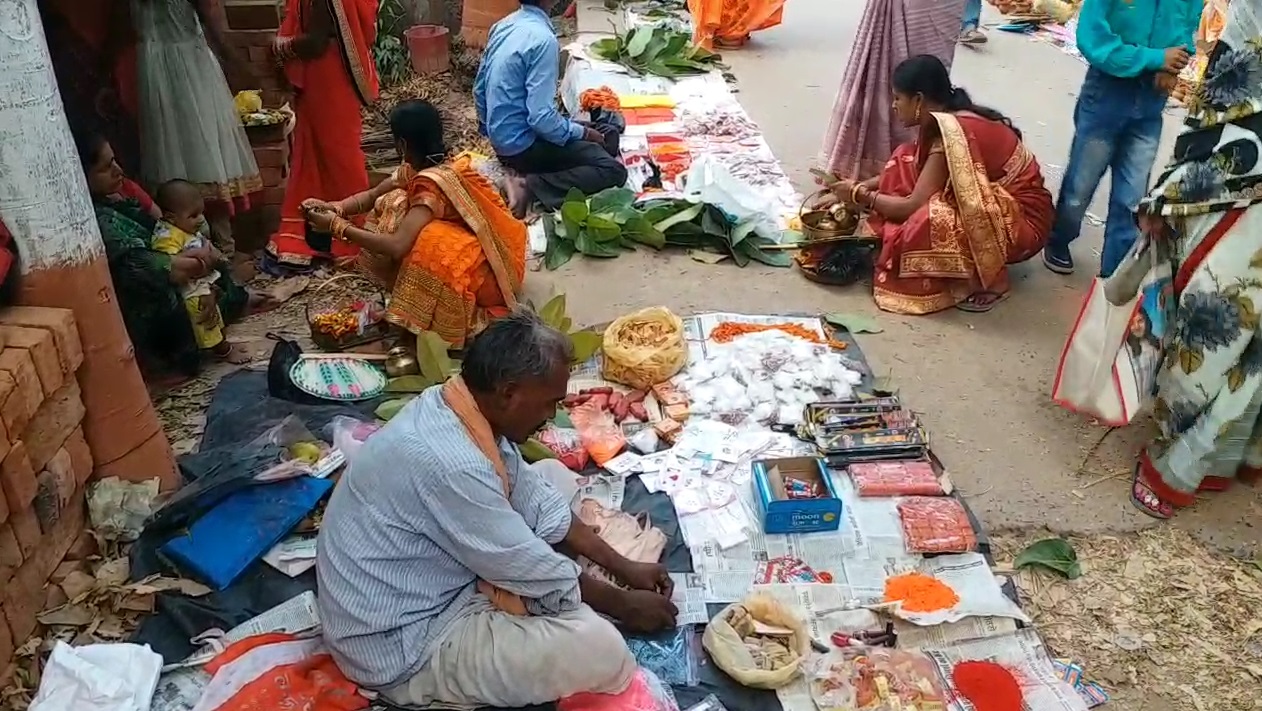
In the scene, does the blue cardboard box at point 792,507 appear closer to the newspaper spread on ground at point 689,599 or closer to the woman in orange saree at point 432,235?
the newspaper spread on ground at point 689,599

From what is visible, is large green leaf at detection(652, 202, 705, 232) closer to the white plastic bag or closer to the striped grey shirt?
the white plastic bag

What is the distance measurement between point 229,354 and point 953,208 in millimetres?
3089

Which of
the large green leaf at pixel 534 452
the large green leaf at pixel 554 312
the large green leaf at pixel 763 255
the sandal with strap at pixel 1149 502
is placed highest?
the large green leaf at pixel 554 312

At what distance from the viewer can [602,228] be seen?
477 cm

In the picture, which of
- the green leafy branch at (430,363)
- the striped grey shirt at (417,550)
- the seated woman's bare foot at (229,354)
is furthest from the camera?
the seated woman's bare foot at (229,354)

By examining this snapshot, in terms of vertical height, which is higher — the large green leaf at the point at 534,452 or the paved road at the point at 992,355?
the large green leaf at the point at 534,452

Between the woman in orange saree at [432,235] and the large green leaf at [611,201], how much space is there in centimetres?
111

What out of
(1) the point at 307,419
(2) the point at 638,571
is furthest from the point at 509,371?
(1) the point at 307,419

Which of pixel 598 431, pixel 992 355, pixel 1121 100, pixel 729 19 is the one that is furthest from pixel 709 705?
pixel 729 19

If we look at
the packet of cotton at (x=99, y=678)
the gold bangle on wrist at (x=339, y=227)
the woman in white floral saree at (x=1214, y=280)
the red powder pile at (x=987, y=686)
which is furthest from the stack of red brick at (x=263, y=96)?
the red powder pile at (x=987, y=686)

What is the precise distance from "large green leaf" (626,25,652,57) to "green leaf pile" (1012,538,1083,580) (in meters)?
5.25

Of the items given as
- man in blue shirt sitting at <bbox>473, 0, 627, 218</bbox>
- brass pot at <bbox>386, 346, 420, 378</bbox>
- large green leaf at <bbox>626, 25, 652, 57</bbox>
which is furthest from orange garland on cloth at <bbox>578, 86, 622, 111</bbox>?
brass pot at <bbox>386, 346, 420, 378</bbox>

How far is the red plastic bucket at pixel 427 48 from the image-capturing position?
24.5ft

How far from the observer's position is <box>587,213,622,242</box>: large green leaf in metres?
4.77
